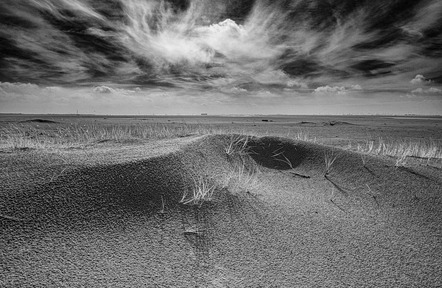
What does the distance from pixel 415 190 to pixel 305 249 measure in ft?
7.76

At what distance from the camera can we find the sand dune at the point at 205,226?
6.54 ft

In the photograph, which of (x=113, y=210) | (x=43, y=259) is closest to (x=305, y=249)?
(x=113, y=210)

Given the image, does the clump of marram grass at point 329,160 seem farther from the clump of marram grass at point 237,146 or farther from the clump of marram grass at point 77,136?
the clump of marram grass at point 77,136

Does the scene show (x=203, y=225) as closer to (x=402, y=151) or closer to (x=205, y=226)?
(x=205, y=226)

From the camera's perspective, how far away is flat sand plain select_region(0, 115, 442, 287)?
6.55 ft

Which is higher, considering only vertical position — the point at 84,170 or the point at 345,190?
the point at 84,170

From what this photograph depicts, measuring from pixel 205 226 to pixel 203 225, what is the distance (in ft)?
0.08

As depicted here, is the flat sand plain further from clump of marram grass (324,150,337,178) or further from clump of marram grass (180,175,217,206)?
clump of marram grass (324,150,337,178)

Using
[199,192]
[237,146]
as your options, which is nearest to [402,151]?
[237,146]

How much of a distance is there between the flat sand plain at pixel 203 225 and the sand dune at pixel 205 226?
0.01 metres

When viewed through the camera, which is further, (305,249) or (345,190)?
(345,190)

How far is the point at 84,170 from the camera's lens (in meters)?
3.06

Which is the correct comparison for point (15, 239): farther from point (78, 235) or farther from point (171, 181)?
point (171, 181)

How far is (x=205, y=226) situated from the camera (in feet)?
8.35
